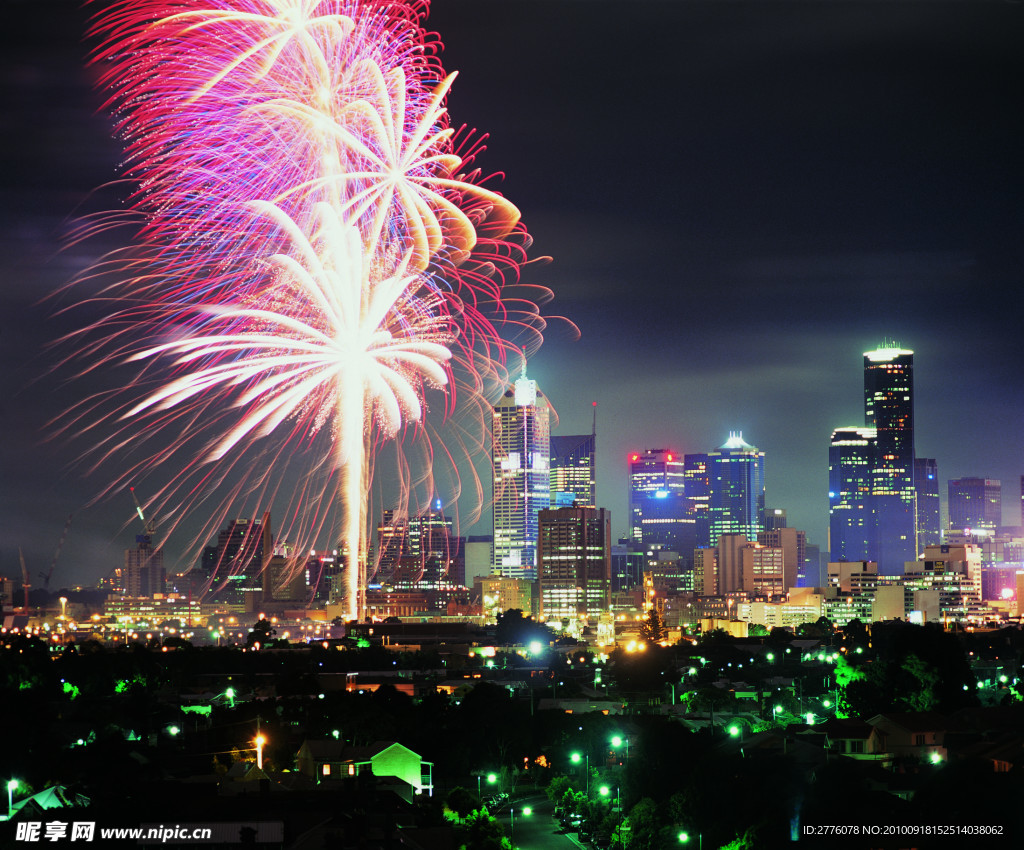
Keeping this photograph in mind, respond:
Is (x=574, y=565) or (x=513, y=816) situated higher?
(x=574, y=565)

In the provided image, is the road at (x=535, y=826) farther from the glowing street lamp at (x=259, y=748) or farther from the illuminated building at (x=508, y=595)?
the illuminated building at (x=508, y=595)

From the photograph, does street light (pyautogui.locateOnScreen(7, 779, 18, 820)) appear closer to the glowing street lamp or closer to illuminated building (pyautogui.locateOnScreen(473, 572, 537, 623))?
the glowing street lamp

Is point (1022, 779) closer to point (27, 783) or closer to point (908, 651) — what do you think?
point (27, 783)

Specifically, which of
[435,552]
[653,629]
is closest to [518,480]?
[435,552]

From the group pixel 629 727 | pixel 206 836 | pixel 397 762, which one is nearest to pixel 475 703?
pixel 629 727

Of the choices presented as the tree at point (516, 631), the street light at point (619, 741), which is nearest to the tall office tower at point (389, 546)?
the tree at point (516, 631)

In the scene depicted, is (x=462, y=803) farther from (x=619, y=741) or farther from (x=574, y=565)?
(x=574, y=565)
